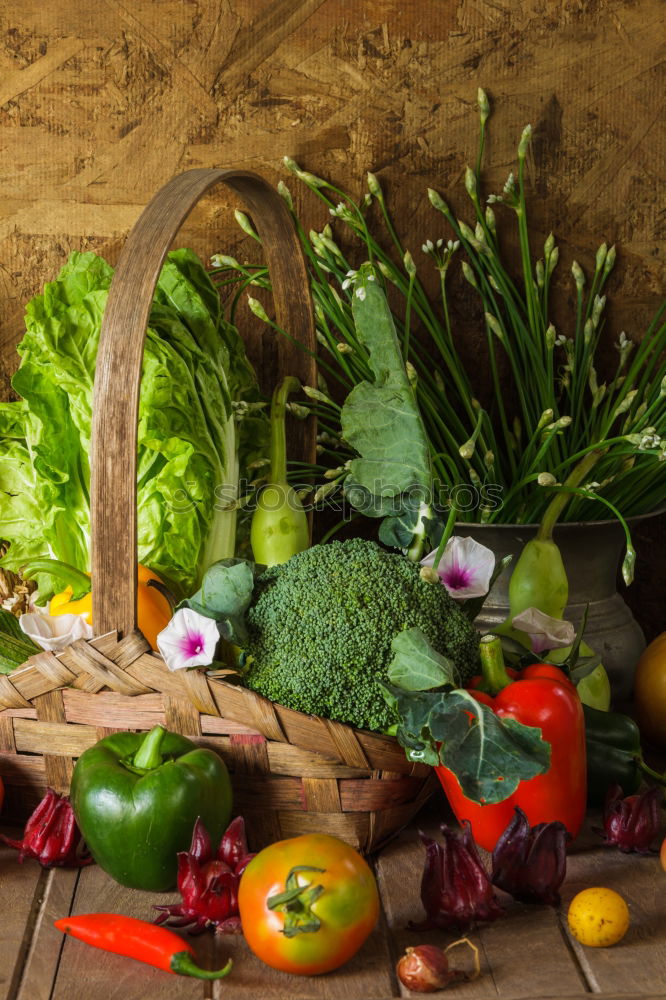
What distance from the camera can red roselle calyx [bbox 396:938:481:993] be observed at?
77cm

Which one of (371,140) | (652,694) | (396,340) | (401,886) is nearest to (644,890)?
(401,886)

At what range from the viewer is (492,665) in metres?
0.98

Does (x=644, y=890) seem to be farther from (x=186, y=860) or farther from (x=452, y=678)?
(x=186, y=860)

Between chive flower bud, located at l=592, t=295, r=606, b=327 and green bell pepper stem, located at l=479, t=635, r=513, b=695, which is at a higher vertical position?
chive flower bud, located at l=592, t=295, r=606, b=327

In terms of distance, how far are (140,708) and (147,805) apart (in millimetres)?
121

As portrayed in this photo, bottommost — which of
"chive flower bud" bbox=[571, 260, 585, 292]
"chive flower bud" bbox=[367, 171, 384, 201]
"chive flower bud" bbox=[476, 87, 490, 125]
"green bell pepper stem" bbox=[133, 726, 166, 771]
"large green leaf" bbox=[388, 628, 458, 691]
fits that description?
"green bell pepper stem" bbox=[133, 726, 166, 771]

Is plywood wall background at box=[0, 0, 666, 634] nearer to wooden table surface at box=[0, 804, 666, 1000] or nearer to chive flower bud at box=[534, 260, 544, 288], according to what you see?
chive flower bud at box=[534, 260, 544, 288]

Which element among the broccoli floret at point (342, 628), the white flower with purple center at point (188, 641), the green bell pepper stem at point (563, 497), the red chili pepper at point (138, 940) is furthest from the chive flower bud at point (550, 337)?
the red chili pepper at point (138, 940)

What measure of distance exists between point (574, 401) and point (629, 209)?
34cm

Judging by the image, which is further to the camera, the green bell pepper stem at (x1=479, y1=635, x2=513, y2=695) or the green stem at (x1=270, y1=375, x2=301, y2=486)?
the green stem at (x1=270, y1=375, x2=301, y2=486)

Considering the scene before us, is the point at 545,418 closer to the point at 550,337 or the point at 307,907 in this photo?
the point at 550,337

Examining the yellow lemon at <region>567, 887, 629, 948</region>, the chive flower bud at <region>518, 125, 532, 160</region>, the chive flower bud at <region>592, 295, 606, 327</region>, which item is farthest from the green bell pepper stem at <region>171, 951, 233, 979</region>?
the chive flower bud at <region>518, 125, 532, 160</region>

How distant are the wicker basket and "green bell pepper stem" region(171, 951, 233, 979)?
7.8 inches

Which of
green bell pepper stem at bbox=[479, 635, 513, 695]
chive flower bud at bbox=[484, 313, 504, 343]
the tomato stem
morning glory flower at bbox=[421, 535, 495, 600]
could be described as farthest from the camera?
chive flower bud at bbox=[484, 313, 504, 343]
